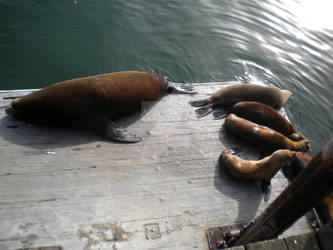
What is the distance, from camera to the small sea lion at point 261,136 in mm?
3629

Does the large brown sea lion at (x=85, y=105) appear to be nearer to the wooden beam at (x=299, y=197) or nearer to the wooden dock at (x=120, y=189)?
the wooden dock at (x=120, y=189)

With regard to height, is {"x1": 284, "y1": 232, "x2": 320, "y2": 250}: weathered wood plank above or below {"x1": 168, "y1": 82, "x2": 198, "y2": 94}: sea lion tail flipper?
above

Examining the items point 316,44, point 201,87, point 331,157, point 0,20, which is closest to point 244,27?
point 316,44

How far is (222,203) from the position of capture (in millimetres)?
2951

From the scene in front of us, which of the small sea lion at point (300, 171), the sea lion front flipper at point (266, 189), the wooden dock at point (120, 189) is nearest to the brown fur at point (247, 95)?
the wooden dock at point (120, 189)

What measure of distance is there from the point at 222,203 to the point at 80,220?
4.77 ft

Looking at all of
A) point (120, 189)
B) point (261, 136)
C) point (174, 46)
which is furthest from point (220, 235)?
point (174, 46)

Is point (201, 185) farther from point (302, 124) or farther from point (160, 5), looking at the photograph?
point (160, 5)

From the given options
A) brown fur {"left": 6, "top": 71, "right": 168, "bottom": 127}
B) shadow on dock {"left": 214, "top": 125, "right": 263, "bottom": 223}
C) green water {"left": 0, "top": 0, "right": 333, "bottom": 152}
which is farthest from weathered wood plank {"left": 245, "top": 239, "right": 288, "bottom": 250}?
green water {"left": 0, "top": 0, "right": 333, "bottom": 152}

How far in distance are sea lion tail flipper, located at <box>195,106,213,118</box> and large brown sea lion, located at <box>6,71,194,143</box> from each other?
2.91ft

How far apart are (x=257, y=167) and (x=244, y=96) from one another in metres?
1.65

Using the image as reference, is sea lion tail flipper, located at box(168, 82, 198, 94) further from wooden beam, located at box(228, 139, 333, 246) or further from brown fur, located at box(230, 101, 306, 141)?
wooden beam, located at box(228, 139, 333, 246)

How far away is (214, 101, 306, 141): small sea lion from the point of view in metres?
3.98

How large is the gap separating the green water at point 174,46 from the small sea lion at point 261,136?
8.93 feet
